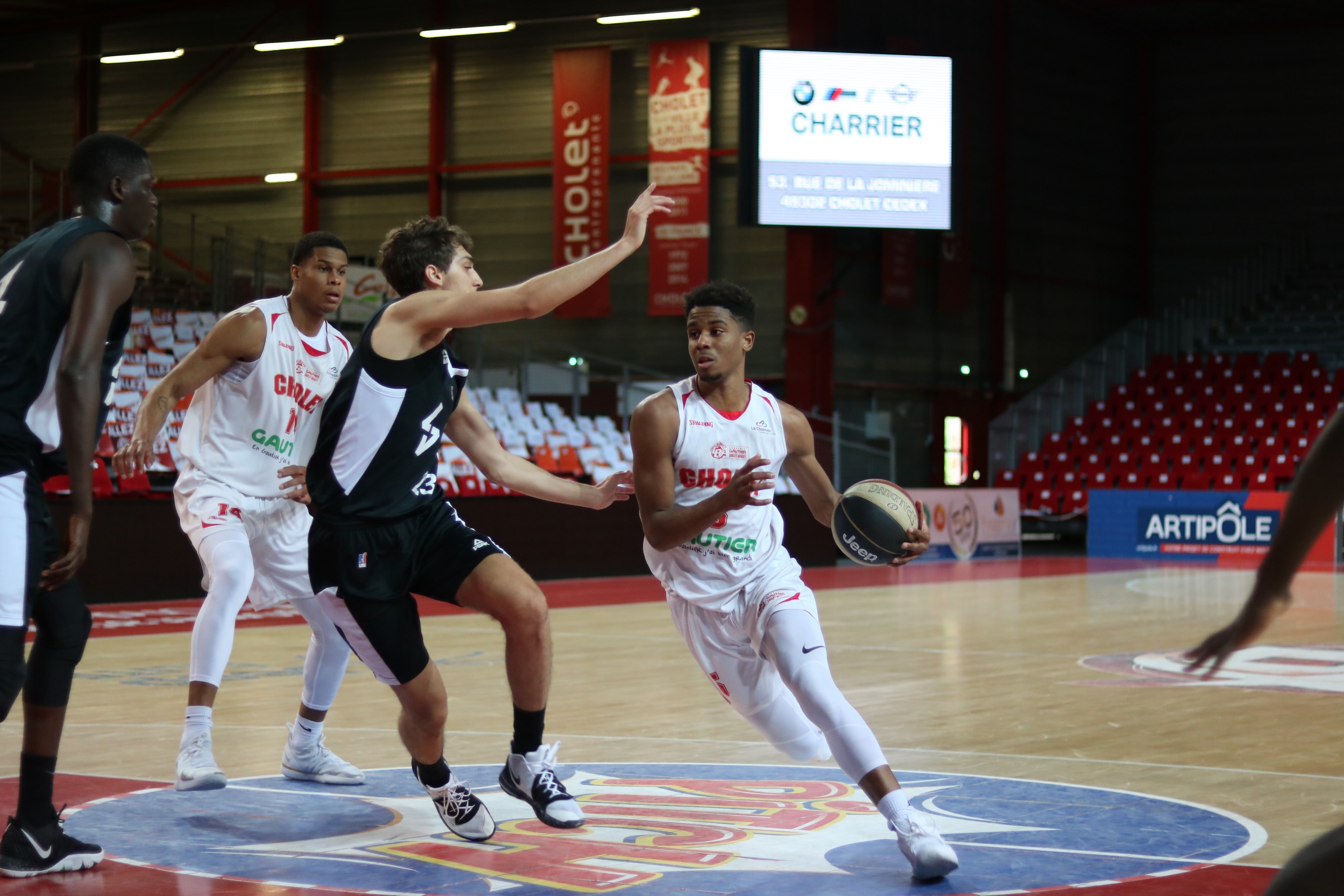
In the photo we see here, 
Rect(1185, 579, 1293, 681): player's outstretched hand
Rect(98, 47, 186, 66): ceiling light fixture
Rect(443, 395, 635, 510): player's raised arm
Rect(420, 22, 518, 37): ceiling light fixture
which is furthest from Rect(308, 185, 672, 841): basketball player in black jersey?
Rect(98, 47, 186, 66): ceiling light fixture

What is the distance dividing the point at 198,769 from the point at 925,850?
2732mm

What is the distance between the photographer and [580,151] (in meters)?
24.4

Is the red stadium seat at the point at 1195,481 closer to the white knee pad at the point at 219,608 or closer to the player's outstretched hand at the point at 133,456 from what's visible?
the white knee pad at the point at 219,608

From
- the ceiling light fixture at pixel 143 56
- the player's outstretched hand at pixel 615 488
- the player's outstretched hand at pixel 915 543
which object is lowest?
the player's outstretched hand at pixel 915 543

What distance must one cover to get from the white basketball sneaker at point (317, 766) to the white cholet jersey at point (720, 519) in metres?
1.56

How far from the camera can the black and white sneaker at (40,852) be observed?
420cm

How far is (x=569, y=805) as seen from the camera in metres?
4.82

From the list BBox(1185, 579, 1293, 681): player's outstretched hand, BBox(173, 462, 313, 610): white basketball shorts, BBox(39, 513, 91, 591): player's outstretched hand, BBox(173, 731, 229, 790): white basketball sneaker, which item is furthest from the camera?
BBox(173, 462, 313, 610): white basketball shorts

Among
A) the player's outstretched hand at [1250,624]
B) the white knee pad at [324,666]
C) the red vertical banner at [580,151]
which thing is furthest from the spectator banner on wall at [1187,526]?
the player's outstretched hand at [1250,624]

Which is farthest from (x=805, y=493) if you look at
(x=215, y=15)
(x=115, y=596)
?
(x=215, y=15)

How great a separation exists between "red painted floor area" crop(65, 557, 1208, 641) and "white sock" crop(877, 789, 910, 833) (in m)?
4.62

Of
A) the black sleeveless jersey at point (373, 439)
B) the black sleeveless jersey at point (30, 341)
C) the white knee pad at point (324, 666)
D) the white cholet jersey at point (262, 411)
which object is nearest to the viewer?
the black sleeveless jersey at point (30, 341)

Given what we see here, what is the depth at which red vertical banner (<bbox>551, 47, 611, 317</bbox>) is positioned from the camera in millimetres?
24312

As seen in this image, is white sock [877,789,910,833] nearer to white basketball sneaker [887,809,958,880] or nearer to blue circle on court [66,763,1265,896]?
white basketball sneaker [887,809,958,880]
